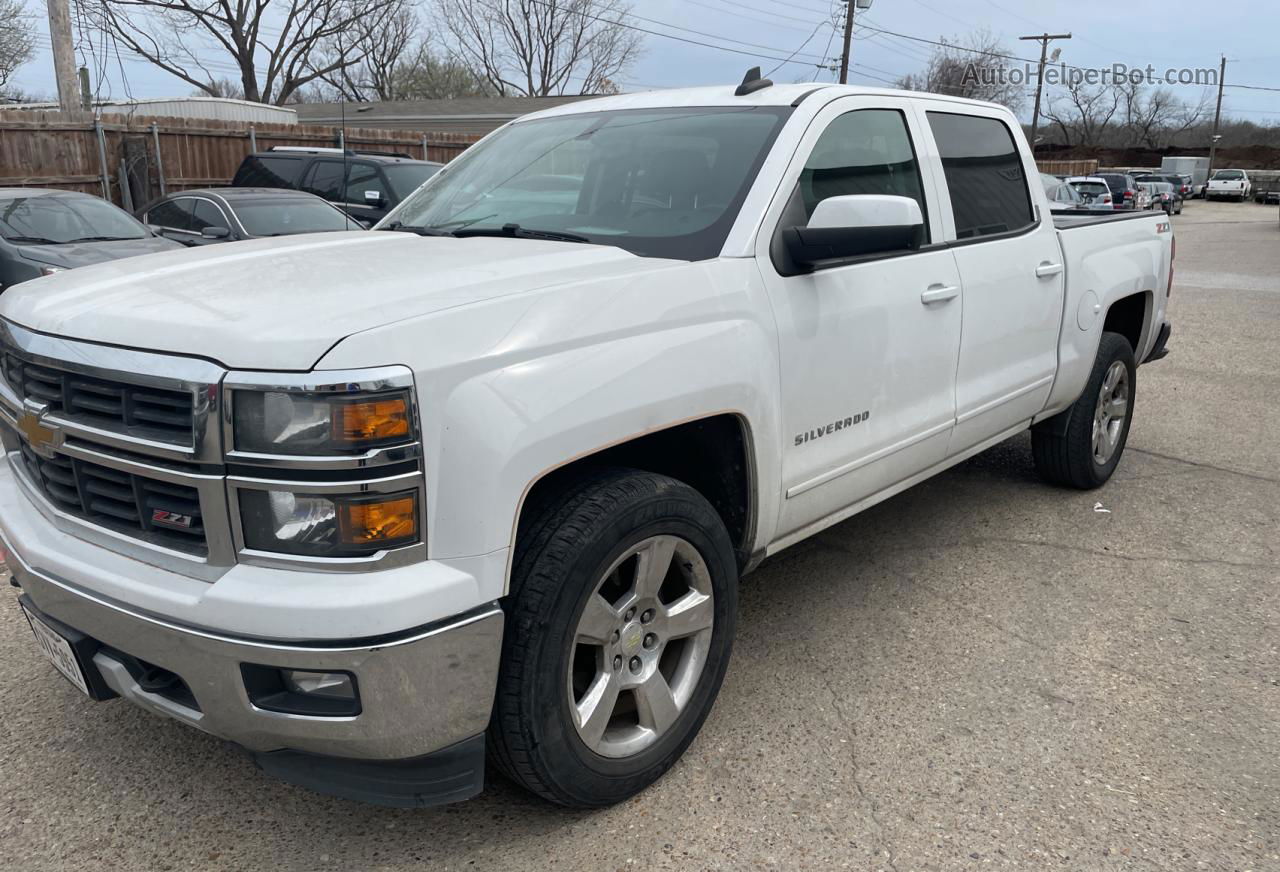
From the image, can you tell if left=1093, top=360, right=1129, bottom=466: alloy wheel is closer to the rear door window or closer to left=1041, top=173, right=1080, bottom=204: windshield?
the rear door window

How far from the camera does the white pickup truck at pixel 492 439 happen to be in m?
2.00

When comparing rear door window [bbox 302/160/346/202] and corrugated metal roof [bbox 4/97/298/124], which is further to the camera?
corrugated metal roof [bbox 4/97/298/124]

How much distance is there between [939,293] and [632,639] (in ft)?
5.88

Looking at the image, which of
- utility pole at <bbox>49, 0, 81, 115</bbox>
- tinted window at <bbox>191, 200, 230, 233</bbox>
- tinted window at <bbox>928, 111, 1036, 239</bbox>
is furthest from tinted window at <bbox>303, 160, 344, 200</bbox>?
tinted window at <bbox>928, 111, 1036, 239</bbox>

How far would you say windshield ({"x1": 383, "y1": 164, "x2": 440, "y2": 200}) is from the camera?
36.4 ft

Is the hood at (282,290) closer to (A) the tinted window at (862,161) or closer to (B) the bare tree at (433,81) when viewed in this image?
(A) the tinted window at (862,161)

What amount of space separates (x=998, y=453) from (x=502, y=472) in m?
4.62

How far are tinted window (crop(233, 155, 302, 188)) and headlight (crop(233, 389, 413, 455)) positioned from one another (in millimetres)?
11529

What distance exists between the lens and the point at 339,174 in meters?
11.9

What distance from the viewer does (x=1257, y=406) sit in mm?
7148

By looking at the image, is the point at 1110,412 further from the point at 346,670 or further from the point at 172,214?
the point at 172,214

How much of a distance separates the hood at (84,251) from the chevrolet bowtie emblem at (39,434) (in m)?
6.23

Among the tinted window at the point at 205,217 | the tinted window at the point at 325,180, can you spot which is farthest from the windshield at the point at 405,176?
the tinted window at the point at 205,217

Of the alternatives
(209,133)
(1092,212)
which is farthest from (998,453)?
(209,133)
